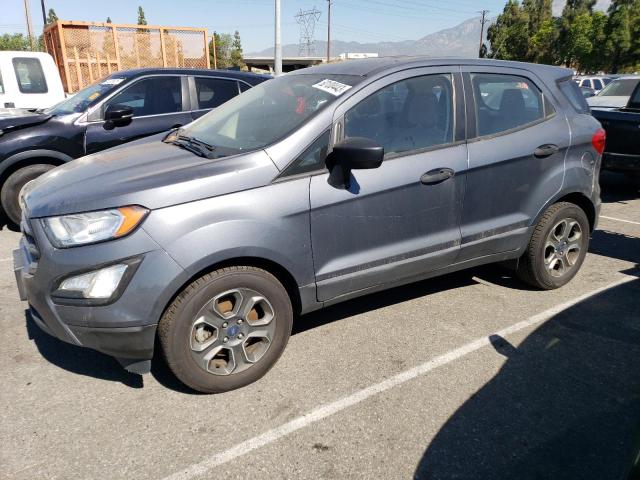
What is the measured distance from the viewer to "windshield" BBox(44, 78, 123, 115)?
5.82 metres

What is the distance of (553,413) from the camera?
2.64 m

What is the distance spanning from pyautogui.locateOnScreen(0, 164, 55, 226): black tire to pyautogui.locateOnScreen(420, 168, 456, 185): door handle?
451 centimetres

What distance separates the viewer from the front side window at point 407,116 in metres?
3.03

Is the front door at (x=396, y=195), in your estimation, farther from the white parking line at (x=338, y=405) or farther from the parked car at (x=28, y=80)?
the parked car at (x=28, y=80)

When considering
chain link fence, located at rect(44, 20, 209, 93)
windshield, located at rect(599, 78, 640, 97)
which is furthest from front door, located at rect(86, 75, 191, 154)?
windshield, located at rect(599, 78, 640, 97)

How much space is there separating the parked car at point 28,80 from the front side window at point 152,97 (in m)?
3.70

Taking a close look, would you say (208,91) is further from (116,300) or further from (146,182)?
(116,300)

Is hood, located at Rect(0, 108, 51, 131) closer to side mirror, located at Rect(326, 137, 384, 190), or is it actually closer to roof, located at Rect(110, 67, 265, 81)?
roof, located at Rect(110, 67, 265, 81)

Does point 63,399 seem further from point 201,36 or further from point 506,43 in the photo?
point 506,43

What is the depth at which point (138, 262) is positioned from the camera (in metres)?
2.39

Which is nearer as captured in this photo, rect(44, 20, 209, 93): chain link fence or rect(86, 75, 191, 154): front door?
rect(86, 75, 191, 154): front door

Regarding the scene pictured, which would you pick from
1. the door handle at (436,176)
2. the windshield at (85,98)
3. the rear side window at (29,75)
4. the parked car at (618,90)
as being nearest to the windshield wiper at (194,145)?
the door handle at (436,176)

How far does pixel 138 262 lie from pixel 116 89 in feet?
13.6

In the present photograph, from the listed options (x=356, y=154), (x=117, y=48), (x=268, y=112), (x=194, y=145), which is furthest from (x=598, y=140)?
(x=117, y=48)
